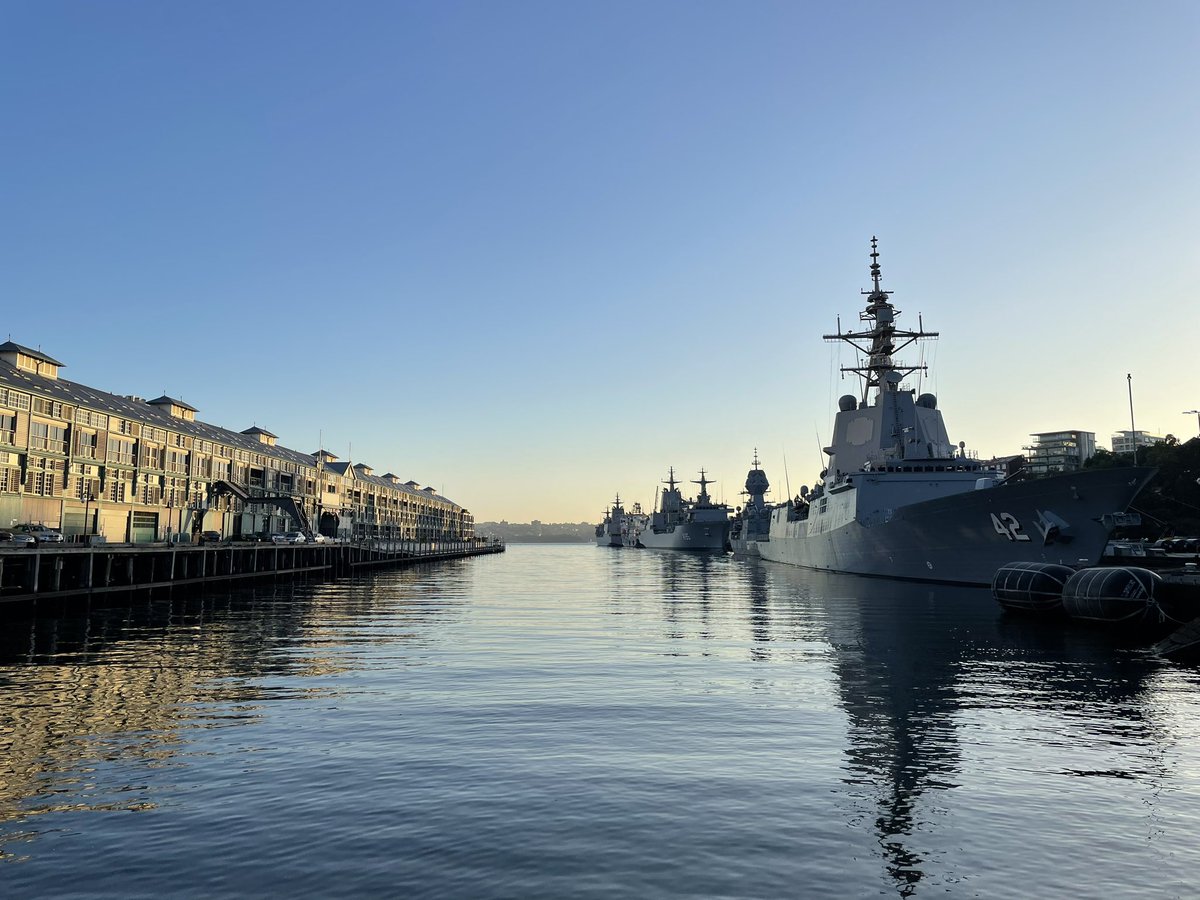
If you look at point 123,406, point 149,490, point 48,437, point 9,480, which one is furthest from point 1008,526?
point 123,406

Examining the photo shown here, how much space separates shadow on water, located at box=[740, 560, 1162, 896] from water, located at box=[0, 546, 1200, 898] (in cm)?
10

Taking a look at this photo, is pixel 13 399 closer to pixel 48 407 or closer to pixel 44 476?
pixel 48 407

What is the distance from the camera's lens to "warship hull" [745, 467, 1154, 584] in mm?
38844

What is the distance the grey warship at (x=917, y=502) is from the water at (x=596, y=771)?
665 inches

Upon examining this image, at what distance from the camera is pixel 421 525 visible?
18350cm

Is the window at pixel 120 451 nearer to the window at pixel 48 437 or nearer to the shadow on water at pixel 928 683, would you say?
the window at pixel 48 437

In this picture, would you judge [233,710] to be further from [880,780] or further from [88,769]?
[880,780]

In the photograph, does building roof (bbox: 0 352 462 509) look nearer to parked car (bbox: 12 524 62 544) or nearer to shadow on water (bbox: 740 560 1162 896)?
parked car (bbox: 12 524 62 544)

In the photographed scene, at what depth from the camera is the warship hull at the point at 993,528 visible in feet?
127

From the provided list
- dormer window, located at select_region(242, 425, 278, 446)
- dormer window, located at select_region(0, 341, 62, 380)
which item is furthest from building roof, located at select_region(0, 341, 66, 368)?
dormer window, located at select_region(242, 425, 278, 446)

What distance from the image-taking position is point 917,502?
170 feet

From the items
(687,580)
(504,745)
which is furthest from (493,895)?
(687,580)

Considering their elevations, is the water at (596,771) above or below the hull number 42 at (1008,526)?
below

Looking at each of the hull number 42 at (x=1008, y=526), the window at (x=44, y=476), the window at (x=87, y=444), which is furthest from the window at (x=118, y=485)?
the hull number 42 at (x=1008, y=526)
